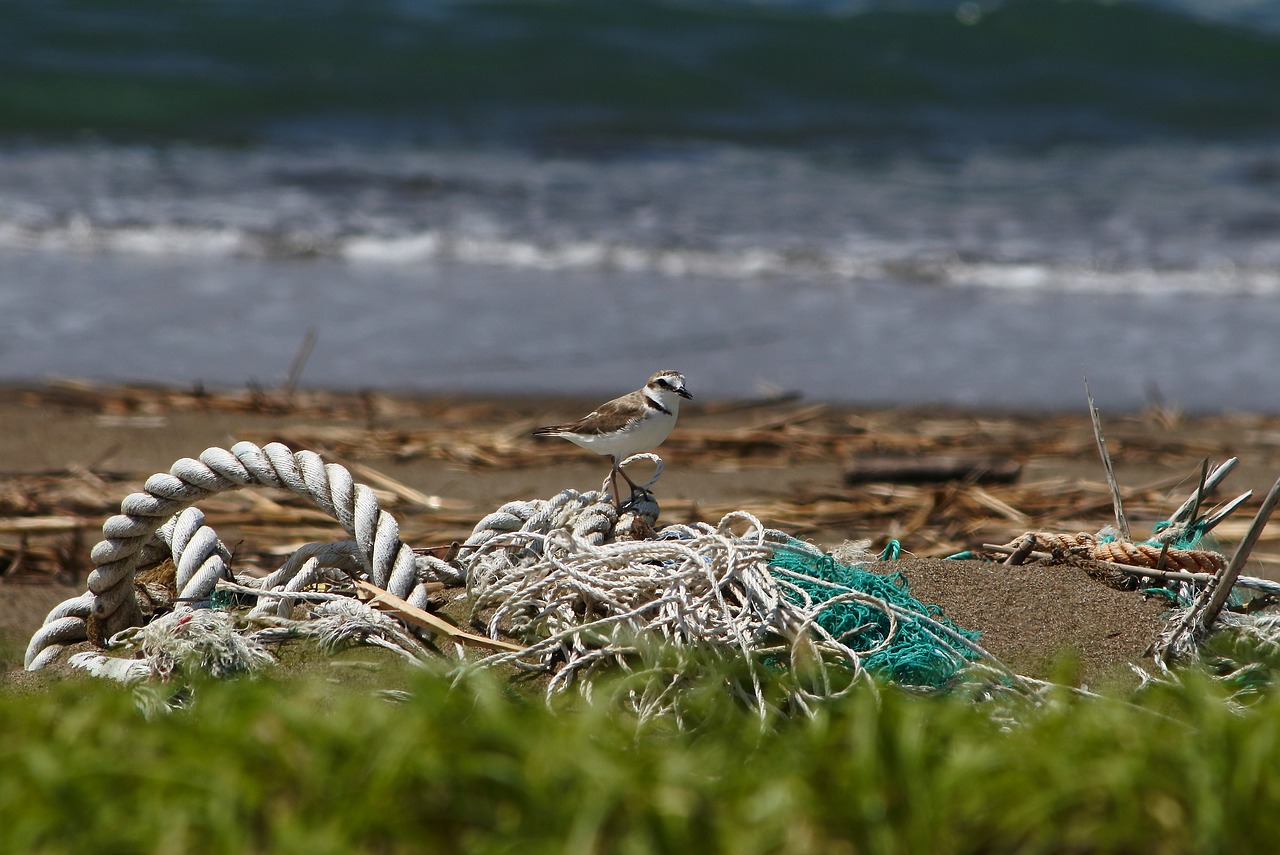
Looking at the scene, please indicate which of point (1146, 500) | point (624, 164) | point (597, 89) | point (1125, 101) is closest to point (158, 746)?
point (1146, 500)

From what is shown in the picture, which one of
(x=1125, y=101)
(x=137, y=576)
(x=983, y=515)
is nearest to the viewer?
(x=137, y=576)

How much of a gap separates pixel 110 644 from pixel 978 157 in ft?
44.6

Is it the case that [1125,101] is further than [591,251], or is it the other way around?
[1125,101]

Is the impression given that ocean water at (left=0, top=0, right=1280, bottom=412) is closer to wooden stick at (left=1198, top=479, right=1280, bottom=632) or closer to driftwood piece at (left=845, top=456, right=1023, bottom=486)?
driftwood piece at (left=845, top=456, right=1023, bottom=486)

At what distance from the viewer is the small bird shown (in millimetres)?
3986

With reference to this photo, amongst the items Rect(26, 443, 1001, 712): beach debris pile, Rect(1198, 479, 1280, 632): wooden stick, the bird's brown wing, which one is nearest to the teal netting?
Rect(26, 443, 1001, 712): beach debris pile

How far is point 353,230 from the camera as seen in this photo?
455 inches

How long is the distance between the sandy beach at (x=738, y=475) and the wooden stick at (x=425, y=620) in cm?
119

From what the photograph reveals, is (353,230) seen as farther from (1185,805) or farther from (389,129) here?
(1185,805)

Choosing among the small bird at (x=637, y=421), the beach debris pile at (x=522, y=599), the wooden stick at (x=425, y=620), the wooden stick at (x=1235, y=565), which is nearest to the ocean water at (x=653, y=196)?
the small bird at (x=637, y=421)

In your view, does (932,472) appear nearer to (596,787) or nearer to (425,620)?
(425,620)

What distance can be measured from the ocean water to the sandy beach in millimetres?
646

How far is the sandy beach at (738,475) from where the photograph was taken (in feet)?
11.8

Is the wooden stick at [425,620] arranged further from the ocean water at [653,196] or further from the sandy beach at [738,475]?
the ocean water at [653,196]
